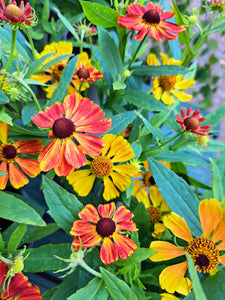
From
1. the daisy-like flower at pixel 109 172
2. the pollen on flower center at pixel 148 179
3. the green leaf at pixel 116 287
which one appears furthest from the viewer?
the pollen on flower center at pixel 148 179

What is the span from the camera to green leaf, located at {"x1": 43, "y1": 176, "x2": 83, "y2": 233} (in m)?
0.43

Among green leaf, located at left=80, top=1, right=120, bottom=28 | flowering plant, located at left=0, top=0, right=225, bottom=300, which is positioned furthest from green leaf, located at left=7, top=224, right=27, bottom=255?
green leaf, located at left=80, top=1, right=120, bottom=28

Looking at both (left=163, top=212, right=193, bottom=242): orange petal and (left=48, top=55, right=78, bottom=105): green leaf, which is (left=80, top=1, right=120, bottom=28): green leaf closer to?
(left=48, top=55, right=78, bottom=105): green leaf

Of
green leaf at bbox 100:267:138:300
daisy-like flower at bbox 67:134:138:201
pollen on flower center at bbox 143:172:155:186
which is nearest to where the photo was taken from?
green leaf at bbox 100:267:138:300

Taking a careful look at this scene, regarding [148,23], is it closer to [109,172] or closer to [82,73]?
[82,73]

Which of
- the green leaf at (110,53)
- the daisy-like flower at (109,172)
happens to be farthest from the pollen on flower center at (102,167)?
the green leaf at (110,53)

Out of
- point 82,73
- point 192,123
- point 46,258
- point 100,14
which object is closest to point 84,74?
point 82,73

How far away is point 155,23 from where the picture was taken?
55 centimetres

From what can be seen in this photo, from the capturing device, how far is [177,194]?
46cm

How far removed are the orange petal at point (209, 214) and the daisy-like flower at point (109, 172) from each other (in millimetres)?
149

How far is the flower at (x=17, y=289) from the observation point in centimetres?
41

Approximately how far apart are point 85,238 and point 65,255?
0.20ft

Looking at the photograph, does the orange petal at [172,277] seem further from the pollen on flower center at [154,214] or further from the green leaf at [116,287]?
the pollen on flower center at [154,214]

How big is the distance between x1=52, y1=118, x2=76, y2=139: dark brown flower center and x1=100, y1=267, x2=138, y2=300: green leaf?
0.67 ft
